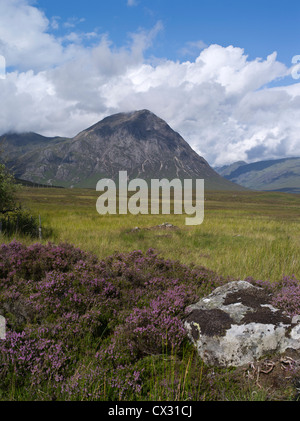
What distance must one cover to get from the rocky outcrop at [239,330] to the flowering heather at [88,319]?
0.32 m

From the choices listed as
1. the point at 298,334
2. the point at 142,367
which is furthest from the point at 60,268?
the point at 298,334

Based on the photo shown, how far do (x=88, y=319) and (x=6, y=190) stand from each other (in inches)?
468

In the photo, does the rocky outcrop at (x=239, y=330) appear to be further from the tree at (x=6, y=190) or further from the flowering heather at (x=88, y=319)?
the tree at (x=6, y=190)

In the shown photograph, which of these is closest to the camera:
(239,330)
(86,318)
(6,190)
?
(239,330)

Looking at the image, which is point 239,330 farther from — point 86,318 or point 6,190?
point 6,190

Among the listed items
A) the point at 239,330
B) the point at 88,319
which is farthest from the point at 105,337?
the point at 239,330

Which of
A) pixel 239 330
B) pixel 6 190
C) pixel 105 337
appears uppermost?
pixel 6 190

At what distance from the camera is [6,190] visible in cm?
1318

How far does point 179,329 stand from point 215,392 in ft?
3.44

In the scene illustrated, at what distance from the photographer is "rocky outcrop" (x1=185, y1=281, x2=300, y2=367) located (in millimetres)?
3256

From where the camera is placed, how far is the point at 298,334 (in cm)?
328

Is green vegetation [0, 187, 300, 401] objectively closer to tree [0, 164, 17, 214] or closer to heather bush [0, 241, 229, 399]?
heather bush [0, 241, 229, 399]
